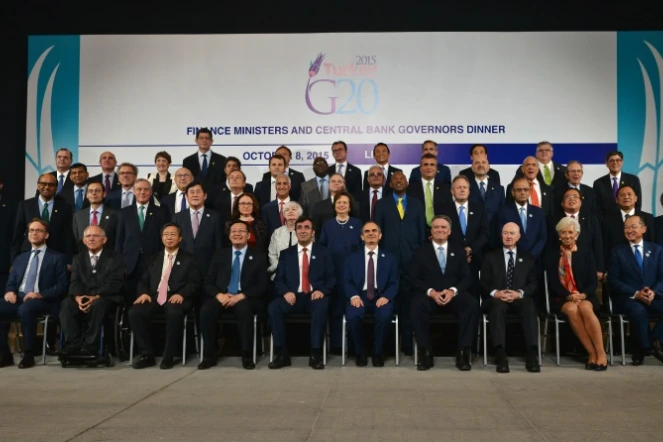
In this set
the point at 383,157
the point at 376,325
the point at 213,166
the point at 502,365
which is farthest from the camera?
the point at 213,166

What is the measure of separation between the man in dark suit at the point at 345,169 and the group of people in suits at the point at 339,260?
422 millimetres

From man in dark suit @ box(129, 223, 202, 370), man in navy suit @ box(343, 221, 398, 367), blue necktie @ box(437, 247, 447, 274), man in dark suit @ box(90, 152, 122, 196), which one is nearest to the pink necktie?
man in dark suit @ box(129, 223, 202, 370)

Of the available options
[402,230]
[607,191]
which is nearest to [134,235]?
[402,230]

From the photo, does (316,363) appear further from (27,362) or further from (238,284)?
(27,362)

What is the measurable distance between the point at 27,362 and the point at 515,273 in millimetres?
4029

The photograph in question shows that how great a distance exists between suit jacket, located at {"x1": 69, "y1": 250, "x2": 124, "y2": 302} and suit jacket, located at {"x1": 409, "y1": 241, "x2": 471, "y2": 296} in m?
2.46

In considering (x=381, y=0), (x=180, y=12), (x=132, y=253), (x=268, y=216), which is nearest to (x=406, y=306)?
(x=268, y=216)

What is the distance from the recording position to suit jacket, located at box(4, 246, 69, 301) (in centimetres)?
689

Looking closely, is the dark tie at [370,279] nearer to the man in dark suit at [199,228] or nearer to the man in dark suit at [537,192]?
the man in dark suit at [199,228]

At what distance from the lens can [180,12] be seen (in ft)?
30.3

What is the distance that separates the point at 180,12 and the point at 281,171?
2711mm

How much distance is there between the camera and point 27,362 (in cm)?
649

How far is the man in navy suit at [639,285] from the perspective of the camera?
21.4 feet

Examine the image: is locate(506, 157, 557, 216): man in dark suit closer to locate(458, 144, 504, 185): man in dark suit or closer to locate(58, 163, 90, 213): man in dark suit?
locate(458, 144, 504, 185): man in dark suit
